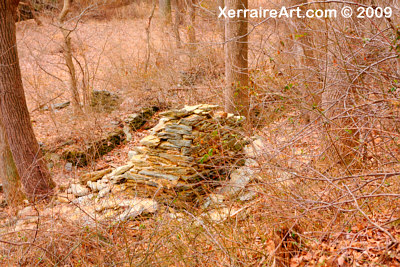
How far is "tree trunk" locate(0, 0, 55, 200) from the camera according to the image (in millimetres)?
7164

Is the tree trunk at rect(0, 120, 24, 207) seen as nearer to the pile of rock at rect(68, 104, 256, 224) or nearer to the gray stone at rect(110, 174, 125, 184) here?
the pile of rock at rect(68, 104, 256, 224)

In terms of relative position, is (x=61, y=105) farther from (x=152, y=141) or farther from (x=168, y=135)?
(x=168, y=135)

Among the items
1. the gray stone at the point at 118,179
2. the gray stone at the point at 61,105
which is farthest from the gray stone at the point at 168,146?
the gray stone at the point at 61,105

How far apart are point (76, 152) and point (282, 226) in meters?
7.90

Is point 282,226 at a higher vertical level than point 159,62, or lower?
lower

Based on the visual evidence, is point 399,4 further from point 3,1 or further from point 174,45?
point 174,45

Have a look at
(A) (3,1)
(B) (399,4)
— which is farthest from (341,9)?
(A) (3,1)

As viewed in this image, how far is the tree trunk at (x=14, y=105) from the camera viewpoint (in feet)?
23.5

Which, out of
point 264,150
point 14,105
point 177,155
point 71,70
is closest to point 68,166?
point 14,105

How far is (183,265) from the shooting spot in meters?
3.27

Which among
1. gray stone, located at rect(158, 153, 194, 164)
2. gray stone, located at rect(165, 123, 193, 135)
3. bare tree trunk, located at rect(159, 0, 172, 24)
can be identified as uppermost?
bare tree trunk, located at rect(159, 0, 172, 24)

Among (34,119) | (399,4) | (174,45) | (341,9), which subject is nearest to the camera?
(399,4)

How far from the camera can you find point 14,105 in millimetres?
7465

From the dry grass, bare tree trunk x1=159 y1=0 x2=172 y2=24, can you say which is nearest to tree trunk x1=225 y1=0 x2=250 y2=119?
the dry grass
